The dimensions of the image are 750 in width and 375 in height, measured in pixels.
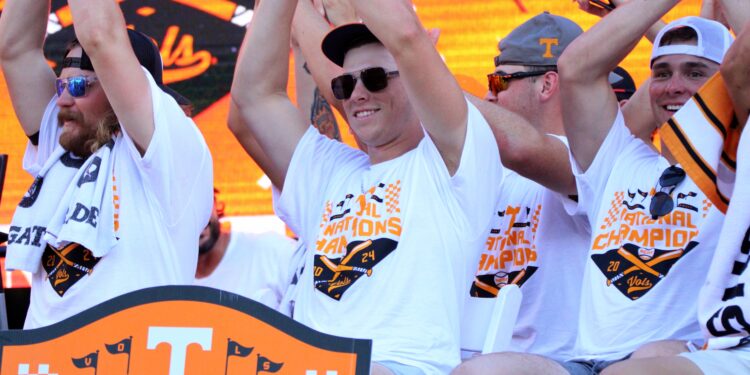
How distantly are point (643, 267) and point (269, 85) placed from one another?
1294mm

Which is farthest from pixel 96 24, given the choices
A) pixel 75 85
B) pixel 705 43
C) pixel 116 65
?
pixel 705 43

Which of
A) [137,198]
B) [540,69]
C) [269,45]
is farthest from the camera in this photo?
[540,69]

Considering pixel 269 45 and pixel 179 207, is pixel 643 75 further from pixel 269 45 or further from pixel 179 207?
pixel 179 207

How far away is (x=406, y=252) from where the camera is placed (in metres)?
3.06

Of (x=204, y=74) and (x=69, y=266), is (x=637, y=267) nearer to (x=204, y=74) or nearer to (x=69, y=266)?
(x=69, y=266)

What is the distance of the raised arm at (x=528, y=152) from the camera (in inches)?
134

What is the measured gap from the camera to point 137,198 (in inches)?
128

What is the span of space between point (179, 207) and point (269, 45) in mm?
604

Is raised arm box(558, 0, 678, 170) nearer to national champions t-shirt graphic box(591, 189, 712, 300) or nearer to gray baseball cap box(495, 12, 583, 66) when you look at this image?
national champions t-shirt graphic box(591, 189, 712, 300)

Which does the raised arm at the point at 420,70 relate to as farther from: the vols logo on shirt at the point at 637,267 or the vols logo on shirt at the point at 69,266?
the vols logo on shirt at the point at 69,266

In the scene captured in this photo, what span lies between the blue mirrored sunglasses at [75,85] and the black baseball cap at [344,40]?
0.73 metres

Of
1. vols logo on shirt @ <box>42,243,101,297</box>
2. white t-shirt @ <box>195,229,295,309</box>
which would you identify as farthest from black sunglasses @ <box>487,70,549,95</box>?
vols logo on shirt @ <box>42,243,101,297</box>

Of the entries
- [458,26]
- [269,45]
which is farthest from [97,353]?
[458,26]

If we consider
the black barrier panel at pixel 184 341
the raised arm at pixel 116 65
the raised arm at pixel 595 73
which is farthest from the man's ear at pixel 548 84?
the black barrier panel at pixel 184 341
